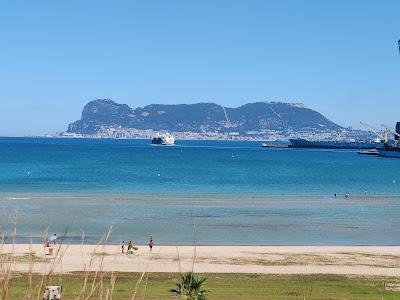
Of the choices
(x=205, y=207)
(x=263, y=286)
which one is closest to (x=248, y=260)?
(x=263, y=286)

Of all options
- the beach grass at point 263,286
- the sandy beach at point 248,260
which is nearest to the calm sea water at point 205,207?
the beach grass at point 263,286

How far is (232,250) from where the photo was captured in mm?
39750

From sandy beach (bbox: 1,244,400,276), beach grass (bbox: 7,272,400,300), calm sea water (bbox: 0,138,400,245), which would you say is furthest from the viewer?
calm sea water (bbox: 0,138,400,245)

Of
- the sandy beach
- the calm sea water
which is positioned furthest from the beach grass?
the calm sea water

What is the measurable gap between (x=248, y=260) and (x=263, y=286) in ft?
24.8

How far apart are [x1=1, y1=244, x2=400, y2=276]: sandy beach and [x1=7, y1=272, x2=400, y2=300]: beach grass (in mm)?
1401

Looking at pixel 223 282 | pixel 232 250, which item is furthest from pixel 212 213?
pixel 223 282

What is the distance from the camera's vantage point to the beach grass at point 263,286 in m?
25.9

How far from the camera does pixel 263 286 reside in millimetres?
28406

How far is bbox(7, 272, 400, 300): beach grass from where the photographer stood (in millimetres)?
25859

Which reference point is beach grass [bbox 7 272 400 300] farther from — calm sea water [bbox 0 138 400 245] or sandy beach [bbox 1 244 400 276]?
calm sea water [bbox 0 138 400 245]

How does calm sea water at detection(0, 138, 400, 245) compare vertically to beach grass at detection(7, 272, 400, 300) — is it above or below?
below

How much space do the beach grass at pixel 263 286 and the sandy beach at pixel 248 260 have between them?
1401 mm

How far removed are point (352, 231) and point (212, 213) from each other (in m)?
14.0
